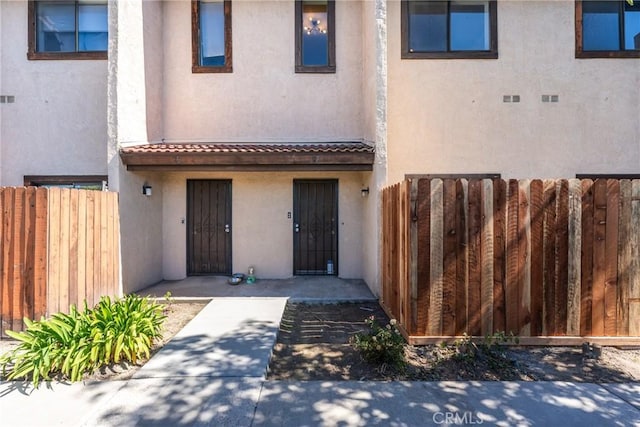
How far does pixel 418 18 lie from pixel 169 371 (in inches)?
338

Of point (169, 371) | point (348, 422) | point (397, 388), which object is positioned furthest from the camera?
point (169, 371)

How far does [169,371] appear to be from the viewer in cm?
365

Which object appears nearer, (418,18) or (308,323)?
(308,323)

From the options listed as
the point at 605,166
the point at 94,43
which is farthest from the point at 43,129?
the point at 605,166

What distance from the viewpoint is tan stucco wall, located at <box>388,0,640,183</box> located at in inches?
298

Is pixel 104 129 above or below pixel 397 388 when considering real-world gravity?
above

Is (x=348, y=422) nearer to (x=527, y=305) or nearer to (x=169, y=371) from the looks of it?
(x=169, y=371)

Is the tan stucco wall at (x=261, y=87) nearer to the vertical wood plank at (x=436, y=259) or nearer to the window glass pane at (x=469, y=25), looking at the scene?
the window glass pane at (x=469, y=25)

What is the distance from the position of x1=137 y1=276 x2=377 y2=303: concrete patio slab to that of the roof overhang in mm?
2628

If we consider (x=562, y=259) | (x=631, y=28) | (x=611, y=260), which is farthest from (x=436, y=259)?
(x=631, y=28)

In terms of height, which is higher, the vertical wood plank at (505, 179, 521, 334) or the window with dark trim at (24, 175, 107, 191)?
the window with dark trim at (24, 175, 107, 191)

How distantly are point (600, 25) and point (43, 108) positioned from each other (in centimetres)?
1353

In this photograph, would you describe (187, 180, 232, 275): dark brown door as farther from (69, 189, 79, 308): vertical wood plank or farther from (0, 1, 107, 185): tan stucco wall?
(69, 189, 79, 308): vertical wood plank

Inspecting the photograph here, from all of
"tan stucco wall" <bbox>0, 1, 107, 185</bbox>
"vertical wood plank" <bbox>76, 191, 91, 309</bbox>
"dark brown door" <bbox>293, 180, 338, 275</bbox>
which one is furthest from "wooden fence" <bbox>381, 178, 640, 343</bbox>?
"tan stucco wall" <bbox>0, 1, 107, 185</bbox>
